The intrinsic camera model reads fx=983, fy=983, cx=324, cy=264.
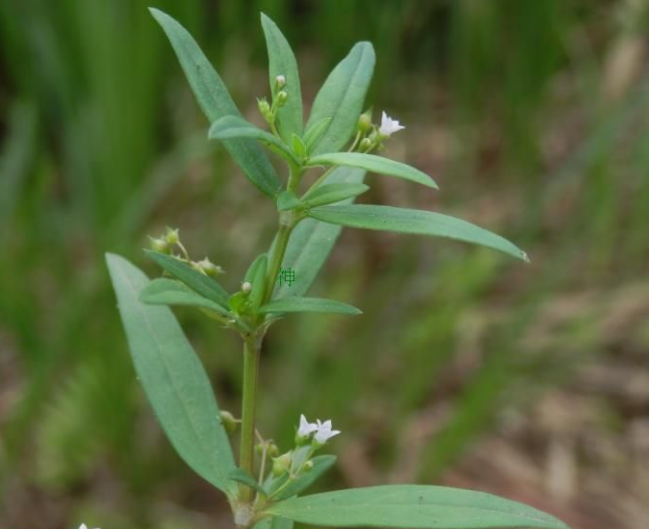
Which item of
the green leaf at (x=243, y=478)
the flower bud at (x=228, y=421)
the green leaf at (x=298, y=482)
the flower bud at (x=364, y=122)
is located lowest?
the green leaf at (x=243, y=478)

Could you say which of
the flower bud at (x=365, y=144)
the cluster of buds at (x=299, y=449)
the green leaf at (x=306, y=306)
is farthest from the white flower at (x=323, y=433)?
the flower bud at (x=365, y=144)

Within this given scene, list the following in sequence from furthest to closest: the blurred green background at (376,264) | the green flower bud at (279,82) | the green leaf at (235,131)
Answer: the blurred green background at (376,264) < the green flower bud at (279,82) < the green leaf at (235,131)

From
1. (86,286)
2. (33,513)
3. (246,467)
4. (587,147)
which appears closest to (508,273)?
(587,147)

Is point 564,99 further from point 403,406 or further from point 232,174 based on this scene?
point 403,406

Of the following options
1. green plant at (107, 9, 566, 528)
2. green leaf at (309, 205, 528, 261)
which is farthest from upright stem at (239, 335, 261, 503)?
green leaf at (309, 205, 528, 261)

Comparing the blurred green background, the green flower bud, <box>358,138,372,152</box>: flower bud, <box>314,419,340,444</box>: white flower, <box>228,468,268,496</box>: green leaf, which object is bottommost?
<box>228,468,268,496</box>: green leaf

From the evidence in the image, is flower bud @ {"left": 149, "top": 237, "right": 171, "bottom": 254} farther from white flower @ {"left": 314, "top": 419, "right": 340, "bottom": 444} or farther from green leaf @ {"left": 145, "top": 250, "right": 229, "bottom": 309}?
white flower @ {"left": 314, "top": 419, "right": 340, "bottom": 444}

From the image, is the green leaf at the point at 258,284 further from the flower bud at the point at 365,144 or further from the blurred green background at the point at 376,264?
the blurred green background at the point at 376,264
